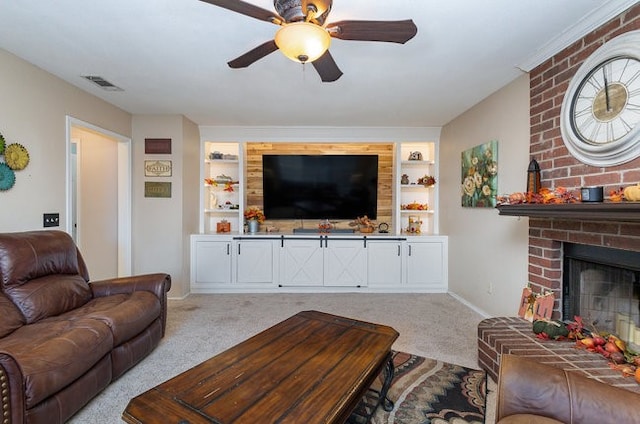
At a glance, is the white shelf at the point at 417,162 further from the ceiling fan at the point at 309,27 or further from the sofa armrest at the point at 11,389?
the sofa armrest at the point at 11,389

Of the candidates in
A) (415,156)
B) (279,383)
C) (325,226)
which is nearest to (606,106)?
(279,383)

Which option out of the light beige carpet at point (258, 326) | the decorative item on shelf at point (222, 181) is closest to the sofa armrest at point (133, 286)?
the light beige carpet at point (258, 326)

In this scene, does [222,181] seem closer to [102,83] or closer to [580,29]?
[102,83]

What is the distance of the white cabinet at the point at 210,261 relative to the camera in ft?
13.9

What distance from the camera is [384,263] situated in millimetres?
4305

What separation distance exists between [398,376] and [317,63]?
223cm

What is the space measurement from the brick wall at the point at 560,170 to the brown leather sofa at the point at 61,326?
127 inches

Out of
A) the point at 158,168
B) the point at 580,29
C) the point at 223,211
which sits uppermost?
the point at 580,29

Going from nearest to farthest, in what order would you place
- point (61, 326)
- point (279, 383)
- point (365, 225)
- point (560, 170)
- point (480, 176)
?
point (279, 383) < point (61, 326) < point (560, 170) < point (480, 176) < point (365, 225)

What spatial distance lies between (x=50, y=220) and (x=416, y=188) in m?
4.61

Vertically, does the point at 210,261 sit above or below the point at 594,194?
below

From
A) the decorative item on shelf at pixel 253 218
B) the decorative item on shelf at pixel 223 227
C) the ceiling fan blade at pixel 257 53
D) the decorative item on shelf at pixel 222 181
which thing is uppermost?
the ceiling fan blade at pixel 257 53

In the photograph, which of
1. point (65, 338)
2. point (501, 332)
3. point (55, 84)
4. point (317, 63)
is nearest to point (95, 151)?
point (55, 84)

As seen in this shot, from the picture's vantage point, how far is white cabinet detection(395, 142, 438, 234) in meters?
4.56
